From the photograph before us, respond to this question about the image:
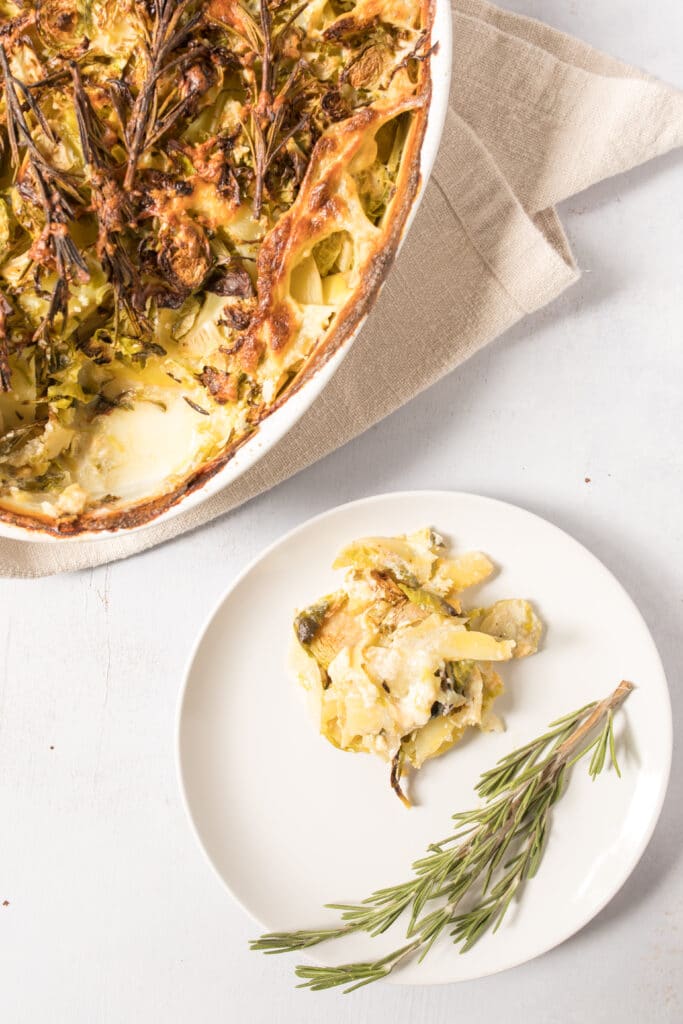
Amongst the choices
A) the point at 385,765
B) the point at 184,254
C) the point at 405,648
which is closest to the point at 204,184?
the point at 184,254

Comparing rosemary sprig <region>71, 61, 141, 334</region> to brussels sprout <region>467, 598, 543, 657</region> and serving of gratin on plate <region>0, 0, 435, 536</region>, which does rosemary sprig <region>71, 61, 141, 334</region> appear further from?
brussels sprout <region>467, 598, 543, 657</region>

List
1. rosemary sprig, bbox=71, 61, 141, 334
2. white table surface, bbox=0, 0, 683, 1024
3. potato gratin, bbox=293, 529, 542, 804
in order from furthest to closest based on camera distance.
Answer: white table surface, bbox=0, 0, 683, 1024 → potato gratin, bbox=293, 529, 542, 804 → rosemary sprig, bbox=71, 61, 141, 334

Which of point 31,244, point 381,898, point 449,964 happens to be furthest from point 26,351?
point 449,964

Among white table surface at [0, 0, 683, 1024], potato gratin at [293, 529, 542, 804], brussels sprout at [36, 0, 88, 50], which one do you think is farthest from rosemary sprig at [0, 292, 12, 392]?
potato gratin at [293, 529, 542, 804]

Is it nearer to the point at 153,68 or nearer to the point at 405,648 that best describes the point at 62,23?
the point at 153,68

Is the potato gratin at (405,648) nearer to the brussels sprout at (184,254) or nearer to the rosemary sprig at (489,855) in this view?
the rosemary sprig at (489,855)
